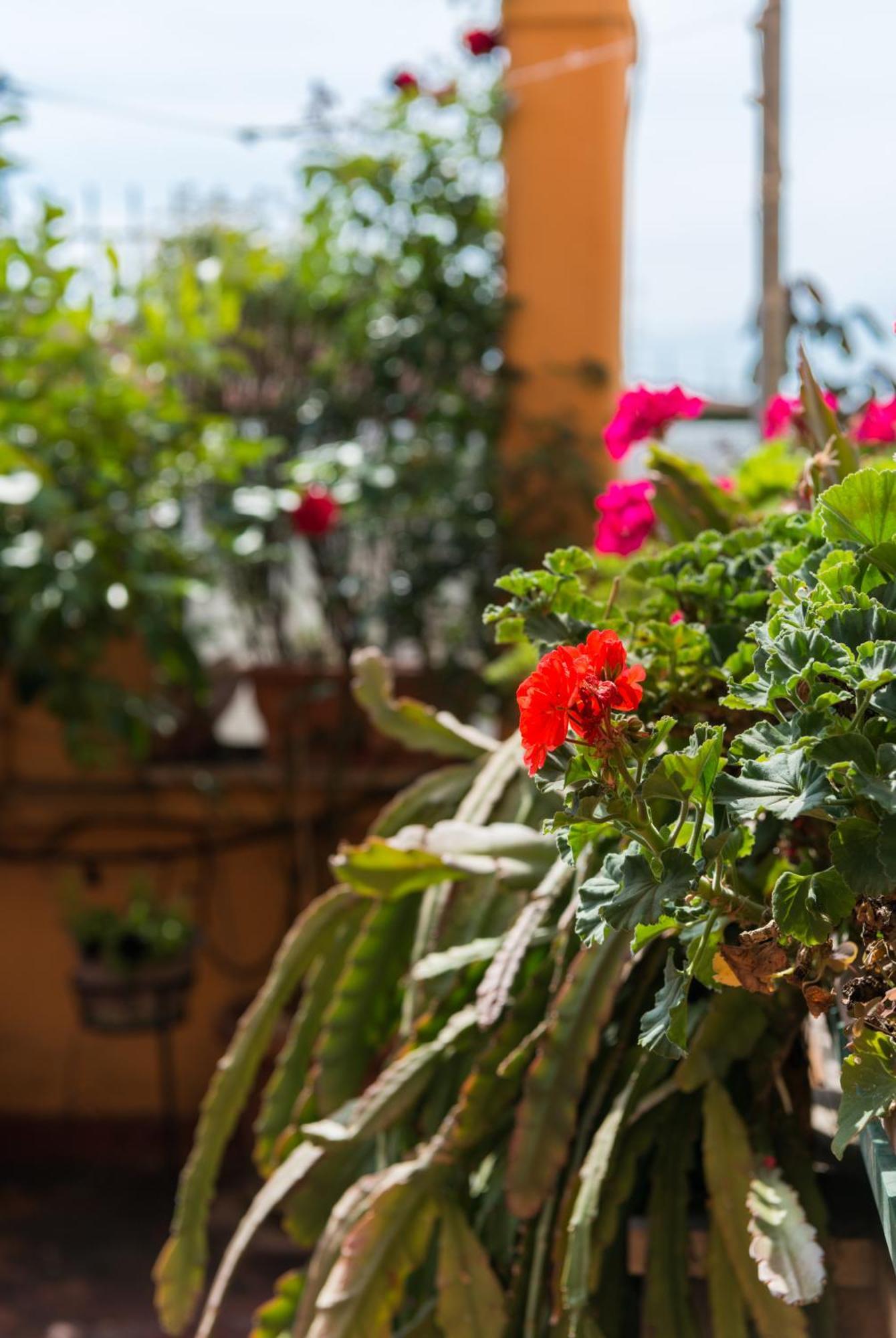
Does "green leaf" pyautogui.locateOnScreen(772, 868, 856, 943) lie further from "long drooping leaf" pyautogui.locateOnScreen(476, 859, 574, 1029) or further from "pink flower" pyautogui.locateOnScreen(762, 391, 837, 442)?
"pink flower" pyautogui.locateOnScreen(762, 391, 837, 442)

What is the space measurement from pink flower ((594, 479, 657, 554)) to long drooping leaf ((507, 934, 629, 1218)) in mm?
399

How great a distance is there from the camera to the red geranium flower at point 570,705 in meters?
0.67

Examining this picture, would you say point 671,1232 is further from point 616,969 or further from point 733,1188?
point 616,969

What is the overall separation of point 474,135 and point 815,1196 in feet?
9.54

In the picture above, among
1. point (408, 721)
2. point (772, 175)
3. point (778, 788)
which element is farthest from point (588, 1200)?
point (772, 175)

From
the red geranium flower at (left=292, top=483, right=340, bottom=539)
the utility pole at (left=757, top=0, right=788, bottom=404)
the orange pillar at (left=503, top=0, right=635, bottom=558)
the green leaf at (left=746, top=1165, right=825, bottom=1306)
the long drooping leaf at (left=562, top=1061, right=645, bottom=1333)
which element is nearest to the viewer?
the green leaf at (left=746, top=1165, right=825, bottom=1306)

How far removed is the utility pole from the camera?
233 centimetres

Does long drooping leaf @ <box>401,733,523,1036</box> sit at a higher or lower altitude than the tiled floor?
higher

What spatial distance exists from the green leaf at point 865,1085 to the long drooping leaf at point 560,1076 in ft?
1.13

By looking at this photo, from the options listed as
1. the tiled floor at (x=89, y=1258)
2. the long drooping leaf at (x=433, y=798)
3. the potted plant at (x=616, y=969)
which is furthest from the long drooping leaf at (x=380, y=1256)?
the tiled floor at (x=89, y=1258)

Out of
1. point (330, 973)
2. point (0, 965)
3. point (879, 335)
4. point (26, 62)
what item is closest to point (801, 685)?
point (330, 973)

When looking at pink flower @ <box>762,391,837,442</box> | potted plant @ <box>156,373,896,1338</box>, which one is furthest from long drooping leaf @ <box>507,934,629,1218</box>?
pink flower @ <box>762,391,837,442</box>

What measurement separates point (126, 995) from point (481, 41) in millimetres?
2297

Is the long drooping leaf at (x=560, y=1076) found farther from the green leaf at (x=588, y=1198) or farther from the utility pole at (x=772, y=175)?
the utility pole at (x=772, y=175)
